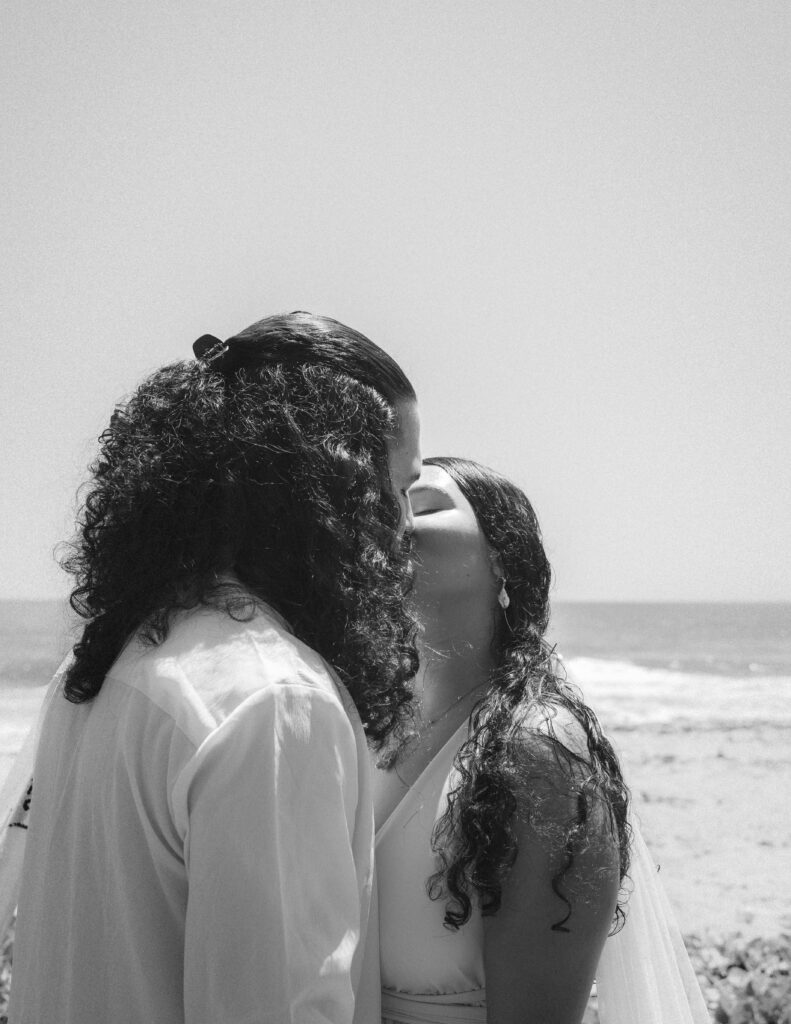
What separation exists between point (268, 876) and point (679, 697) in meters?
31.5

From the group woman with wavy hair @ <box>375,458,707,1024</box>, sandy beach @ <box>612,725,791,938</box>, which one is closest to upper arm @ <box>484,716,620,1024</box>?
woman with wavy hair @ <box>375,458,707,1024</box>

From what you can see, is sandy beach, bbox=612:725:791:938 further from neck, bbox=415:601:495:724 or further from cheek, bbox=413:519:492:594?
cheek, bbox=413:519:492:594

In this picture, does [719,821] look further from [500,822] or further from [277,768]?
[277,768]

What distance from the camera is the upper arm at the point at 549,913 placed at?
83.4 inches

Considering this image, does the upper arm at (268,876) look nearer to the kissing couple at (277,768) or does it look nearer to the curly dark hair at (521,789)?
the kissing couple at (277,768)

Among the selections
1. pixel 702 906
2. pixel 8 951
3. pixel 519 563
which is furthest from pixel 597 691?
pixel 519 563

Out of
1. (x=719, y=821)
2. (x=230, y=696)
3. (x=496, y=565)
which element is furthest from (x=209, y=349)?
(x=719, y=821)

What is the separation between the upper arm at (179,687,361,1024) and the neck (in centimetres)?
134

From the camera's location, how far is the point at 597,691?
3025 centimetres

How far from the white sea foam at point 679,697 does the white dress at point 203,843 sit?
1749cm

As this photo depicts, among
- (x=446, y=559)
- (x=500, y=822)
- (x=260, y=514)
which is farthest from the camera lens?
(x=446, y=559)

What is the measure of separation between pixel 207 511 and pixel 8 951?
4.84m

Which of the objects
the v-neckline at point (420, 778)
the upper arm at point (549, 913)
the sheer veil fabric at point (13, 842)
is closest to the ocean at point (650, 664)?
the sheer veil fabric at point (13, 842)

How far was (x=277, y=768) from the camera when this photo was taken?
1.34 metres
